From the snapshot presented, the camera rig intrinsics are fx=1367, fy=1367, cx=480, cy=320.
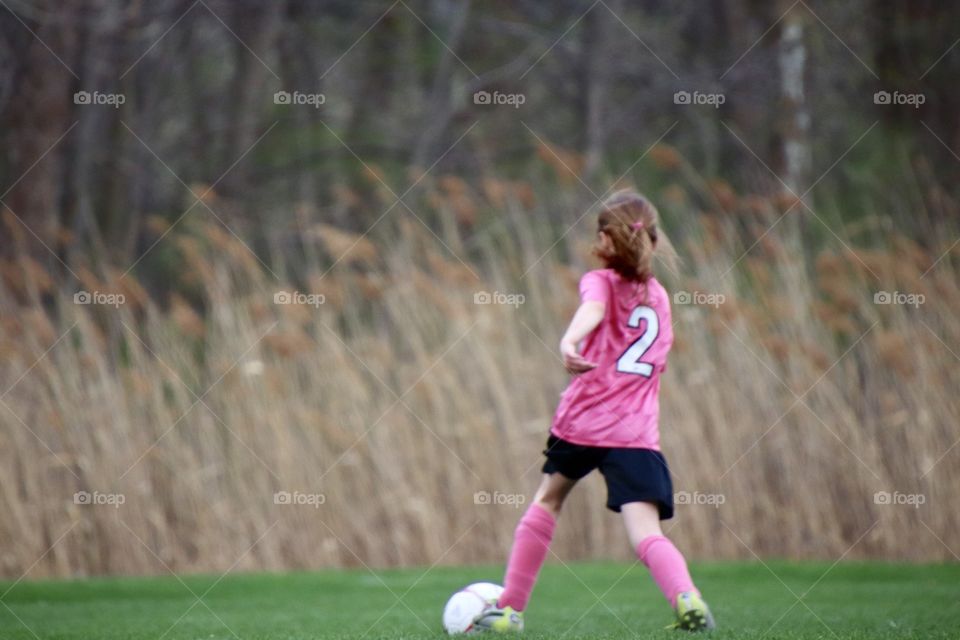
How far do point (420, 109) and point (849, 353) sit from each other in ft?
25.2

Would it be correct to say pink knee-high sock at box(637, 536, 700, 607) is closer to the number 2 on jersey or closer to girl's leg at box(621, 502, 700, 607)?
girl's leg at box(621, 502, 700, 607)

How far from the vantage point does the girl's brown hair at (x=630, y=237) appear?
418cm

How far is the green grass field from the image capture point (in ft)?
15.0

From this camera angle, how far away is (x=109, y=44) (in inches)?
Result: 430

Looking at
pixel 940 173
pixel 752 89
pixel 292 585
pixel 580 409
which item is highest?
pixel 752 89

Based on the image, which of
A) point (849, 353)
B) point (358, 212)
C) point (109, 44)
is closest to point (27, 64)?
point (109, 44)

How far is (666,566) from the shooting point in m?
4.01

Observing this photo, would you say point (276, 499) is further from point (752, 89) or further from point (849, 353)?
point (752, 89)

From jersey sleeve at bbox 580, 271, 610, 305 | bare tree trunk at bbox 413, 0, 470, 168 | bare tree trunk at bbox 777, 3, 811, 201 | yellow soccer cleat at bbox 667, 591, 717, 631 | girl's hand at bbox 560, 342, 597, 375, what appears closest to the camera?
girl's hand at bbox 560, 342, 597, 375

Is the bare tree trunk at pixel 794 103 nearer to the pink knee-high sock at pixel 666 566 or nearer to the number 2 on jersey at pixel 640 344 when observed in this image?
the number 2 on jersey at pixel 640 344

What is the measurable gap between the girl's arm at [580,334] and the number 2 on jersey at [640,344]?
0.16 m

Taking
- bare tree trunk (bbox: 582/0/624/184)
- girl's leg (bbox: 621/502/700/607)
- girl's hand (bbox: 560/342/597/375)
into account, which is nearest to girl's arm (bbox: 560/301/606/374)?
girl's hand (bbox: 560/342/597/375)

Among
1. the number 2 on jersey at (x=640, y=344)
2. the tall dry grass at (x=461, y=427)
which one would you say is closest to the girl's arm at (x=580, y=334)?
the number 2 on jersey at (x=640, y=344)

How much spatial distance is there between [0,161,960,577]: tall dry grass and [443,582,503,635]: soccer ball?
261 cm
